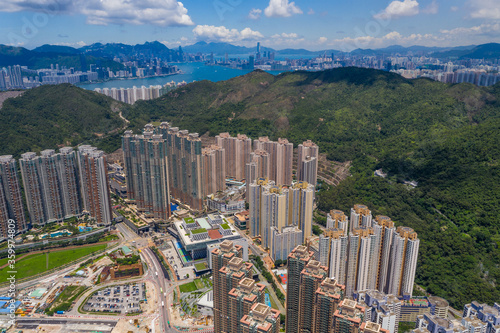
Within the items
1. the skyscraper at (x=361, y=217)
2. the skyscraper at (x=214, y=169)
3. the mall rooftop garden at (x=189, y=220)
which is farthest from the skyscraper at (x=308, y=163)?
the mall rooftop garden at (x=189, y=220)

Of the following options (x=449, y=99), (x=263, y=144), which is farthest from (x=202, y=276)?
(x=449, y=99)

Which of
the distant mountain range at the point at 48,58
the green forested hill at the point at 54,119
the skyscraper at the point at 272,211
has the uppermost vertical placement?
the distant mountain range at the point at 48,58

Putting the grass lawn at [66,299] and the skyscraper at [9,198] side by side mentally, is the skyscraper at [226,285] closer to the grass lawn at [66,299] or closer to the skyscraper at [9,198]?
the grass lawn at [66,299]

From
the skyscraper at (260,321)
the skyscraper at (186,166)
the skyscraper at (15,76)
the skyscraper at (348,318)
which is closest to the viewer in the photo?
the skyscraper at (260,321)

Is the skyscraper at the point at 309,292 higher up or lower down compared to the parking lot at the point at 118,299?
higher up

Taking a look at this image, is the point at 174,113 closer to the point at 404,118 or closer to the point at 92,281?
Answer: the point at 404,118

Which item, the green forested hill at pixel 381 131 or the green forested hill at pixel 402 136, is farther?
the green forested hill at pixel 381 131

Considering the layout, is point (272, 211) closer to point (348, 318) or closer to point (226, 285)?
point (226, 285)
